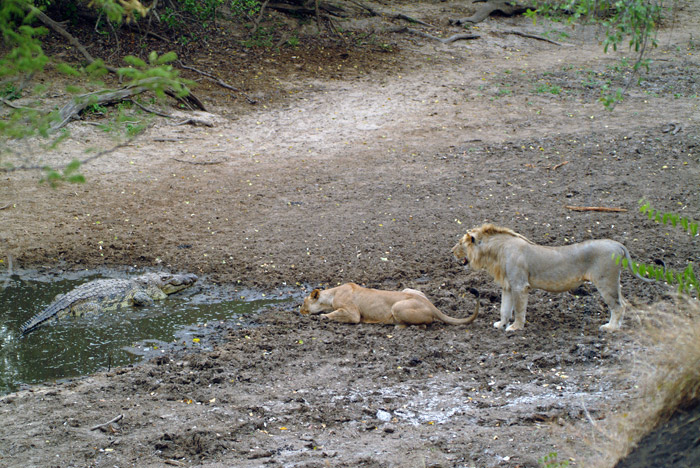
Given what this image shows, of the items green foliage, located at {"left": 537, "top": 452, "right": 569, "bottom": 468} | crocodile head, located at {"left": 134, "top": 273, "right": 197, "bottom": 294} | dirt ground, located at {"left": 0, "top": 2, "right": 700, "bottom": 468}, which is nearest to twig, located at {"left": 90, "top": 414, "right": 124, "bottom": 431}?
dirt ground, located at {"left": 0, "top": 2, "right": 700, "bottom": 468}

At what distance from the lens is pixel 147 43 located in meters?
16.3

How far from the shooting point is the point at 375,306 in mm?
7418

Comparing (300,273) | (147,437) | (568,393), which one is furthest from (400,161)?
(147,437)

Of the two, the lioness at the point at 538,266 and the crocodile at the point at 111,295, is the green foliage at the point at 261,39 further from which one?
the lioness at the point at 538,266

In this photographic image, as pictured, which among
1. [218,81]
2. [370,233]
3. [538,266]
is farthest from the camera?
[218,81]

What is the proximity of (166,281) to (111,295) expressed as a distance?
2.37 feet

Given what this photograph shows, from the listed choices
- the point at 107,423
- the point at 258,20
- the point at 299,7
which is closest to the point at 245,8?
the point at 258,20

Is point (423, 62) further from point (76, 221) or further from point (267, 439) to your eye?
point (267, 439)

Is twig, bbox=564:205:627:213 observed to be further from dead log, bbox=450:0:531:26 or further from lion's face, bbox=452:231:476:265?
dead log, bbox=450:0:531:26

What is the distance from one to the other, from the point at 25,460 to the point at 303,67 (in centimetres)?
1364

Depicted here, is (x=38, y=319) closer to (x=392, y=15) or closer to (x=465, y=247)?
(x=465, y=247)

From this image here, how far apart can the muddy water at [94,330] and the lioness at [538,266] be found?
2.90 m

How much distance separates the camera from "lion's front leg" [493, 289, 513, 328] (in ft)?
22.9

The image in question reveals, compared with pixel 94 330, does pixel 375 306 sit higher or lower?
higher
